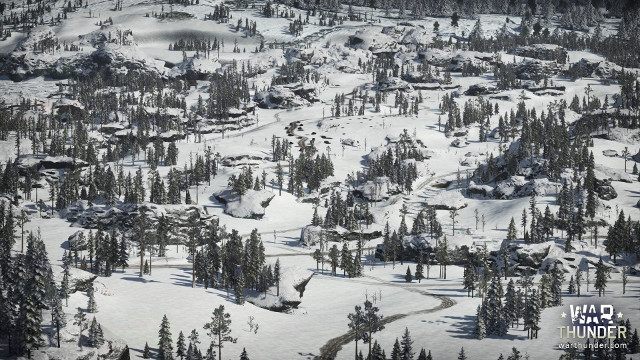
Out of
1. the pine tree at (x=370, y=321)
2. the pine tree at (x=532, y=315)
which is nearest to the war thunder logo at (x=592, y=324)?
the pine tree at (x=532, y=315)

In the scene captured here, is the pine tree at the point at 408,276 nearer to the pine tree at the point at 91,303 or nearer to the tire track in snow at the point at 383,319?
the tire track in snow at the point at 383,319

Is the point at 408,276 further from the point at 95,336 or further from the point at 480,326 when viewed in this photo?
the point at 95,336

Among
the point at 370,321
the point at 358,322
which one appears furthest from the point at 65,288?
the point at 370,321

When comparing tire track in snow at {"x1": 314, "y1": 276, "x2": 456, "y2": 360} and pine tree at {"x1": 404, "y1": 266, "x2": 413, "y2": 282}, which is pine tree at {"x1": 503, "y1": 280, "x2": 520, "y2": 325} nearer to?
tire track in snow at {"x1": 314, "y1": 276, "x2": 456, "y2": 360}

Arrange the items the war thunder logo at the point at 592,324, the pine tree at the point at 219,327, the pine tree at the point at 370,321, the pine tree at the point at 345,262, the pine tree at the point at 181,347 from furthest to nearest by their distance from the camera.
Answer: the pine tree at the point at 345,262 → the war thunder logo at the point at 592,324 → the pine tree at the point at 370,321 → the pine tree at the point at 219,327 → the pine tree at the point at 181,347

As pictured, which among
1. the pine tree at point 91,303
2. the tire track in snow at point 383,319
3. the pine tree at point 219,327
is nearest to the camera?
the pine tree at point 219,327

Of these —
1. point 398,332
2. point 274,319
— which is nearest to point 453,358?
point 398,332

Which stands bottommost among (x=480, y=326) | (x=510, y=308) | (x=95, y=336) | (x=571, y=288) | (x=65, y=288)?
(x=571, y=288)
